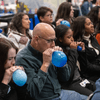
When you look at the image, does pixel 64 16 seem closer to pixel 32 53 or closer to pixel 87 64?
pixel 87 64

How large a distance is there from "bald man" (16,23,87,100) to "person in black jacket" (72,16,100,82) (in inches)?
29.4

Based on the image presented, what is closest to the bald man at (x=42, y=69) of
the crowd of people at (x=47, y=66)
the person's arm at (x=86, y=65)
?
the crowd of people at (x=47, y=66)

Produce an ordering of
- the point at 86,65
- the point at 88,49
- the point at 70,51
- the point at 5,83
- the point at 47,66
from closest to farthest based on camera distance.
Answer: the point at 5,83 < the point at 47,66 < the point at 70,51 < the point at 86,65 < the point at 88,49

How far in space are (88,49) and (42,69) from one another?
1287 millimetres

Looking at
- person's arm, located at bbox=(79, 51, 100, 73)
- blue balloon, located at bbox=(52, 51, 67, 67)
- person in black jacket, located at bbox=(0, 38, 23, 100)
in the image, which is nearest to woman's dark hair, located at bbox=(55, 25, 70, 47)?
person's arm, located at bbox=(79, 51, 100, 73)

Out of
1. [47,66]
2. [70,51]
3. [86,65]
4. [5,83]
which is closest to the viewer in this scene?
[5,83]

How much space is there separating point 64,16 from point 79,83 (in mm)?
2114

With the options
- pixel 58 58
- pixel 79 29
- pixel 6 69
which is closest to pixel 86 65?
pixel 79 29

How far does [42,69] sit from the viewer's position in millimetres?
1414

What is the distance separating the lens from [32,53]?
5.13ft

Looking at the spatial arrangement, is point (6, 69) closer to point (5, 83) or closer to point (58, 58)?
point (5, 83)

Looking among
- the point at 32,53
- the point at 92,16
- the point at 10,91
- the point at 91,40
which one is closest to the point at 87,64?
the point at 91,40

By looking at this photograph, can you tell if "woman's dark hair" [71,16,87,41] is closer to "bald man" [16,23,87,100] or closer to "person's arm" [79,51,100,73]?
"person's arm" [79,51,100,73]

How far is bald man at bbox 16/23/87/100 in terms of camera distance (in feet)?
4.60
